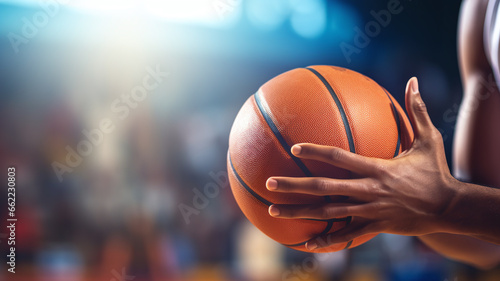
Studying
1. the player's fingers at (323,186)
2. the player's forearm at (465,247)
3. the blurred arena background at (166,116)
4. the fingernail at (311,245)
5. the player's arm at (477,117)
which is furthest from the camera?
the blurred arena background at (166,116)

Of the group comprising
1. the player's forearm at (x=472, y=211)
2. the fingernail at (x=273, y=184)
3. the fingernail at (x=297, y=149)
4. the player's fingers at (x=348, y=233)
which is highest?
the fingernail at (x=297, y=149)

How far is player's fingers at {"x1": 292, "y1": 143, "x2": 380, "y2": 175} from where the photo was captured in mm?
816

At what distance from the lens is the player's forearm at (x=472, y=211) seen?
2.90 feet

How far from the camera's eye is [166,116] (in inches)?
178

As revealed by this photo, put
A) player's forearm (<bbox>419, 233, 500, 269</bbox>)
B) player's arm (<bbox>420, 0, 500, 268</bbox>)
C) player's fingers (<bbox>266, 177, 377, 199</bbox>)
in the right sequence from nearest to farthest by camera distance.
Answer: player's fingers (<bbox>266, 177, 377, 199</bbox>) < player's forearm (<bbox>419, 233, 500, 269</bbox>) < player's arm (<bbox>420, 0, 500, 268</bbox>)

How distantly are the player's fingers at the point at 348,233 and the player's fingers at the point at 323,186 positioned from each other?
3.1 inches

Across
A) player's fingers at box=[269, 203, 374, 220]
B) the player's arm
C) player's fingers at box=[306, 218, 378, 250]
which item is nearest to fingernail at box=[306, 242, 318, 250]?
player's fingers at box=[306, 218, 378, 250]

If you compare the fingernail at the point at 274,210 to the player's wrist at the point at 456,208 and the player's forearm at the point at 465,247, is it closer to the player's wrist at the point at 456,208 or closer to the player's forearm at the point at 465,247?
the player's wrist at the point at 456,208

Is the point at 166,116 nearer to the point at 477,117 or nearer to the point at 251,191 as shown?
the point at 477,117

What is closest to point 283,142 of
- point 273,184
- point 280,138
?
point 280,138

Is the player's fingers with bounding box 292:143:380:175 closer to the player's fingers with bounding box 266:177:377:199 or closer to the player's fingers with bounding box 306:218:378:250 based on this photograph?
the player's fingers with bounding box 266:177:377:199

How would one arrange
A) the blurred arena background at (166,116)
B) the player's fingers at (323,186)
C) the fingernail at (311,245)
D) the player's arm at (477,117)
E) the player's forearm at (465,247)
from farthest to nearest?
1. the blurred arena background at (166,116)
2. the player's arm at (477,117)
3. the player's forearm at (465,247)
4. the fingernail at (311,245)
5. the player's fingers at (323,186)

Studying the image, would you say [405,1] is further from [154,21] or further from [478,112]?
[478,112]

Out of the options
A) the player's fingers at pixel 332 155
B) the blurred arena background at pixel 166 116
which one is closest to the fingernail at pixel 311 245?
the player's fingers at pixel 332 155
